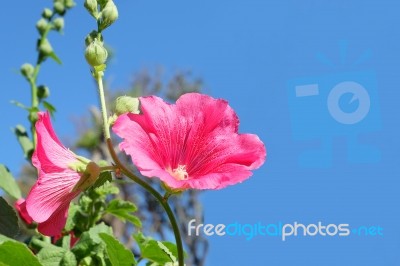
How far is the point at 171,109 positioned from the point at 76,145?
7.73 meters

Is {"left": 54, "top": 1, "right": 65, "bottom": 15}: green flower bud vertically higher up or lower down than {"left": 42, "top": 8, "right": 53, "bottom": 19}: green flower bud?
higher up

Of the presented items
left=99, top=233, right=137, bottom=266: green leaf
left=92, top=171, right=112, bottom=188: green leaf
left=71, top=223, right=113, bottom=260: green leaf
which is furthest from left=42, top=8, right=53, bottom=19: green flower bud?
left=92, top=171, right=112, bottom=188: green leaf

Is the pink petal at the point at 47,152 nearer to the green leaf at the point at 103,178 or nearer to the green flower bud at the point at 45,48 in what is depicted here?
the green leaf at the point at 103,178

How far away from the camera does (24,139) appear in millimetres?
1288

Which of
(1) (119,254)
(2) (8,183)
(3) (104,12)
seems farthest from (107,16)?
(2) (8,183)

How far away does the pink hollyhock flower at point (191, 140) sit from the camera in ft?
1.70

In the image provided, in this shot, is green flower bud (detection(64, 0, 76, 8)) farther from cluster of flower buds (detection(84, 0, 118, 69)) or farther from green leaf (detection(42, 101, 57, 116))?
cluster of flower buds (detection(84, 0, 118, 69))

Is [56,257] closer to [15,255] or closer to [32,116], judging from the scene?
[15,255]

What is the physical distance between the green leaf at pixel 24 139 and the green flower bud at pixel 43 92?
10 centimetres

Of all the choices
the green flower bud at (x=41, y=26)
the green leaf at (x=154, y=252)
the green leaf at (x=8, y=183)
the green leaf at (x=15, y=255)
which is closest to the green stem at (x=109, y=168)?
the green leaf at (x=15, y=255)

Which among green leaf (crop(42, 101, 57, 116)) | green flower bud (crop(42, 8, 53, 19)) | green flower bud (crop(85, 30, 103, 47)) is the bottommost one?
green flower bud (crop(85, 30, 103, 47))

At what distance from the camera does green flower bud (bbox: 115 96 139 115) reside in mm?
548

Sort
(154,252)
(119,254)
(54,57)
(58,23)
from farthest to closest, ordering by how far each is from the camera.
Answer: (58,23) → (54,57) → (154,252) → (119,254)

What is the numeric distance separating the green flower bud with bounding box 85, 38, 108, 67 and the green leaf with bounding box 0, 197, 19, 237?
270mm
